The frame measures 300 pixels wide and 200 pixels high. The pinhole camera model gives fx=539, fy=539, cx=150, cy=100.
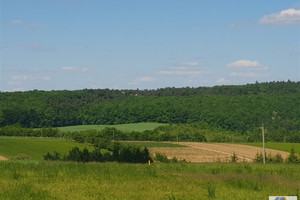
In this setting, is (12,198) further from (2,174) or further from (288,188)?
(288,188)

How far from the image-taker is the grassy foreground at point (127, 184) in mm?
26500

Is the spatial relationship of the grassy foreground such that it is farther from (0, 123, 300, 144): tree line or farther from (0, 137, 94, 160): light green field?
(0, 123, 300, 144): tree line

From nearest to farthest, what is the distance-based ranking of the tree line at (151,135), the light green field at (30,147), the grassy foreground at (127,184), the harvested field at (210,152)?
the grassy foreground at (127,184) → the light green field at (30,147) → the harvested field at (210,152) → the tree line at (151,135)

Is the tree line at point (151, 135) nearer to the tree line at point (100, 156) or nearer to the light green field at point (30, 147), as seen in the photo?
the light green field at point (30, 147)

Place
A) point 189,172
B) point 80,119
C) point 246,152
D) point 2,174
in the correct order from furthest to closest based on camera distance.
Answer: point 80,119 < point 246,152 < point 189,172 < point 2,174

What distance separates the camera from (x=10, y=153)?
88250mm

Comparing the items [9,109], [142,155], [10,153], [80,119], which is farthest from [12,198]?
[80,119]

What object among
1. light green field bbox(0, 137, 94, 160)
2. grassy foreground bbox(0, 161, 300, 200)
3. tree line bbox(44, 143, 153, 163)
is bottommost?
light green field bbox(0, 137, 94, 160)

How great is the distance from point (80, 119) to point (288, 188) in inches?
6712

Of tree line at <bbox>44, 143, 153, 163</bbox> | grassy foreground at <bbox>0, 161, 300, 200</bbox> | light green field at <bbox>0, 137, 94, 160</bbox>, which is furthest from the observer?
light green field at <bbox>0, 137, 94, 160</bbox>

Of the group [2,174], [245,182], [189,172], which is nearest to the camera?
[245,182]

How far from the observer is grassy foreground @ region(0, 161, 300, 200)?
26500mm

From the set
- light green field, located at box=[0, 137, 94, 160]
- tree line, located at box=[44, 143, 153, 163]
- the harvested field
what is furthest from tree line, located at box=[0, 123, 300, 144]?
tree line, located at box=[44, 143, 153, 163]

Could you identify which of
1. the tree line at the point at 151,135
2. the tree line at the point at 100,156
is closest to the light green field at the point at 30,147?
the tree line at the point at 151,135
